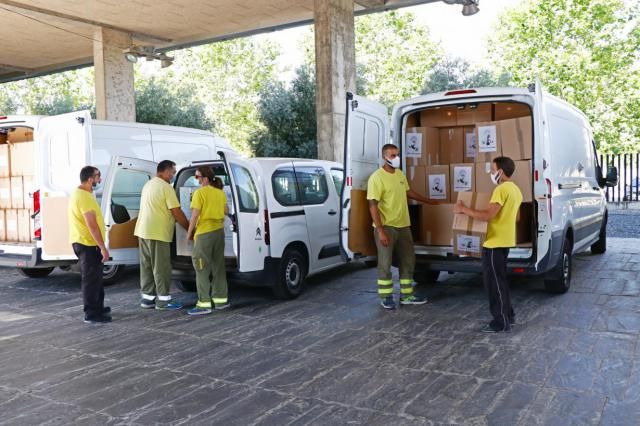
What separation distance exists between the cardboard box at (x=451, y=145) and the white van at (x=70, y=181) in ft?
11.0

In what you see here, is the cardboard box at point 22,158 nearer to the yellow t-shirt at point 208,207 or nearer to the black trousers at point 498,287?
the yellow t-shirt at point 208,207

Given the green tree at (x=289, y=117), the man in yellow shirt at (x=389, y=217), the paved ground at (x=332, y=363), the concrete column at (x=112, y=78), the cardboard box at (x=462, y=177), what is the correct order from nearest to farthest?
the paved ground at (x=332, y=363), the man in yellow shirt at (x=389, y=217), the cardboard box at (x=462, y=177), the concrete column at (x=112, y=78), the green tree at (x=289, y=117)

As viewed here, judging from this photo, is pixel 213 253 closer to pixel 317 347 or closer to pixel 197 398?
pixel 317 347

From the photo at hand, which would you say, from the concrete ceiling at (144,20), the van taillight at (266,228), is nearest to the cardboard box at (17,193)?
the van taillight at (266,228)

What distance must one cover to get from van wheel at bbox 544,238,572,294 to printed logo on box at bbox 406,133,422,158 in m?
2.07

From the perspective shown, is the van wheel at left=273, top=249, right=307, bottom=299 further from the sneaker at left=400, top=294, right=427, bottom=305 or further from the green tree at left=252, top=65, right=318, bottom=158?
the green tree at left=252, top=65, right=318, bottom=158

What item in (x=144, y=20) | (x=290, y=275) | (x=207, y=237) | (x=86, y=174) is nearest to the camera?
(x=86, y=174)

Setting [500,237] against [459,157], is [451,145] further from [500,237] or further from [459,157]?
[500,237]

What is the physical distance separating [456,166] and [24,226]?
21.3ft

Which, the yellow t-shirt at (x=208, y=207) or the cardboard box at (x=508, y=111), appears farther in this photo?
the cardboard box at (x=508, y=111)

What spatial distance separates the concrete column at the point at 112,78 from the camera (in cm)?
1641

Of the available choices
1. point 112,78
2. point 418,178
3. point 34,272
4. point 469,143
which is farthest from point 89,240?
point 112,78

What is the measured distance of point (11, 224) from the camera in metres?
9.18

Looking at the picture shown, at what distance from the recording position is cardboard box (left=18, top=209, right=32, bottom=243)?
352 inches
